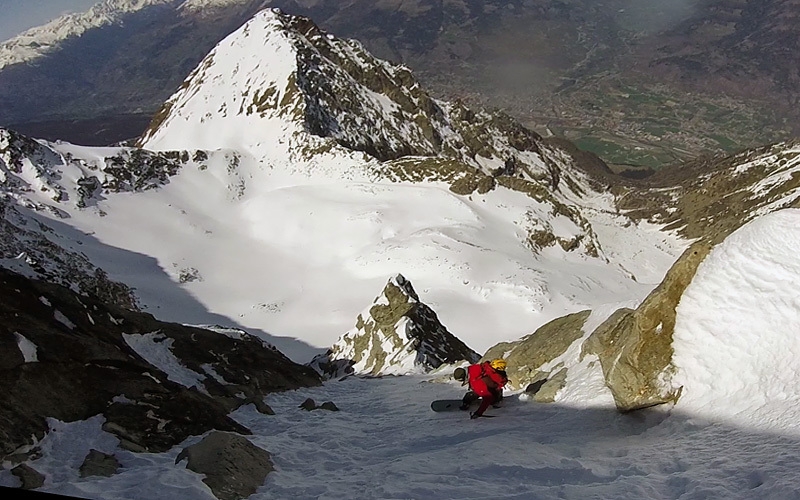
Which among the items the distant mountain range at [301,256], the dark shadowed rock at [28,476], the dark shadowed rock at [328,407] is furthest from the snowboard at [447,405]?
the dark shadowed rock at [28,476]

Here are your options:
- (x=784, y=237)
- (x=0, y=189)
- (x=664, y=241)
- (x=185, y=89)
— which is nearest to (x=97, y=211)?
(x=0, y=189)

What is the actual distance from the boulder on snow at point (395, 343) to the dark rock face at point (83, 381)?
11653mm

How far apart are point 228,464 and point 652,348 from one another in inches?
335

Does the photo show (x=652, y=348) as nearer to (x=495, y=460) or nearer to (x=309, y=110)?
(x=495, y=460)

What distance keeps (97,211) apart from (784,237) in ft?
217

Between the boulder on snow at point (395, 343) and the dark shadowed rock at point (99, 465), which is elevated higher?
the boulder on snow at point (395, 343)

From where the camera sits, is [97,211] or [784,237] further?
[97,211]

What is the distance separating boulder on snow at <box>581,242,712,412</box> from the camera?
10.8 metres

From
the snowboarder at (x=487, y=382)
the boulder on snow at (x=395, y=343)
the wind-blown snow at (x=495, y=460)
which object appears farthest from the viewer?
the boulder on snow at (x=395, y=343)

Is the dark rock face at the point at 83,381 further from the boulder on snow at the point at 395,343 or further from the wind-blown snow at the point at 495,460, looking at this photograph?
the boulder on snow at the point at 395,343

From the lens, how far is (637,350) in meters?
11.3

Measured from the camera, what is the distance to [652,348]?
11.2 meters

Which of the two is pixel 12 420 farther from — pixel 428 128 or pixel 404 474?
pixel 428 128

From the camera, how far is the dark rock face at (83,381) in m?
9.38
